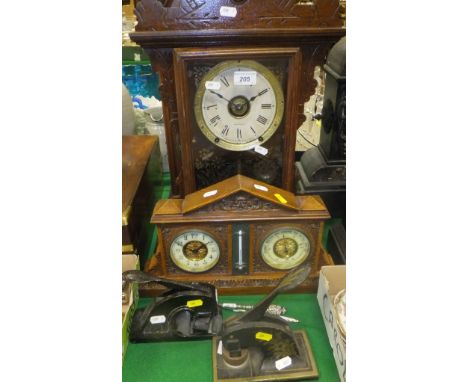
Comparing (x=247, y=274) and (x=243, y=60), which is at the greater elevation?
(x=243, y=60)

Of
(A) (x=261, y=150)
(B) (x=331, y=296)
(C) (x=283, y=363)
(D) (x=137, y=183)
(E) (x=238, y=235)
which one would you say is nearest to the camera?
(C) (x=283, y=363)

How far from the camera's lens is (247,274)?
5.31 feet

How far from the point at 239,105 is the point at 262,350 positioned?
899mm

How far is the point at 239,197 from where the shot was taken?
1.47 m

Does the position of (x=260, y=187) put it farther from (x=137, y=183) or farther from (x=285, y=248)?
(x=137, y=183)

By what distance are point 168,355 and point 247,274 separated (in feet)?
1.42

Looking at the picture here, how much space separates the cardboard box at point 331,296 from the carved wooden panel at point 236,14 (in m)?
0.90

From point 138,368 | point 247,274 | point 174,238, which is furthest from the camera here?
point 247,274

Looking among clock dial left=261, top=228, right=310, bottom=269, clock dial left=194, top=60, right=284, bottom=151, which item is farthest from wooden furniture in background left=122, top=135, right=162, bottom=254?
clock dial left=261, top=228, right=310, bottom=269

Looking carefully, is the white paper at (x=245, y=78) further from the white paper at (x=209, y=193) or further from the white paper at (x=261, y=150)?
the white paper at (x=209, y=193)

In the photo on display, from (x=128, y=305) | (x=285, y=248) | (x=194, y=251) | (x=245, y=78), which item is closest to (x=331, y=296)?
(x=285, y=248)

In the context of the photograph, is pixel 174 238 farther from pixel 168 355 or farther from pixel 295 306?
pixel 295 306

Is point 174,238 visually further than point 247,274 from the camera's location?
No

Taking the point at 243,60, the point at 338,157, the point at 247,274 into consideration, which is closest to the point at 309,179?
the point at 338,157
